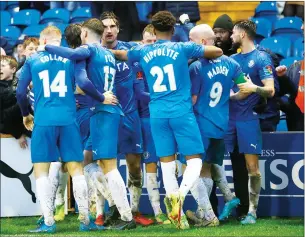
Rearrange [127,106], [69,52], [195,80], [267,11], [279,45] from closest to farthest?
[69,52] → [195,80] → [127,106] → [279,45] → [267,11]

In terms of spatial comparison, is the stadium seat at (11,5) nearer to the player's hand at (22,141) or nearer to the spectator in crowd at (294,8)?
the spectator in crowd at (294,8)

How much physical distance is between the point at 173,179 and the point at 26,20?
22.5 feet

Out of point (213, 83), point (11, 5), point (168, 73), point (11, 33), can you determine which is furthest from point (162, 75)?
point (11, 5)

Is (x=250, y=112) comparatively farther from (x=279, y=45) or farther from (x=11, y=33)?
(x=11, y=33)

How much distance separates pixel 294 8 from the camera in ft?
45.1

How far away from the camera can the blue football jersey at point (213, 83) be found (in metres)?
9.11

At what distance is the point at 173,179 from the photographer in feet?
28.8

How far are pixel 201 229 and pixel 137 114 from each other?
4.66 feet

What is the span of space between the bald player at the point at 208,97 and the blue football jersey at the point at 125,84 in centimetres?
69

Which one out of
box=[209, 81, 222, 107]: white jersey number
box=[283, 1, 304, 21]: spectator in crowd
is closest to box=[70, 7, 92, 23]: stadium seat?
box=[283, 1, 304, 21]: spectator in crowd

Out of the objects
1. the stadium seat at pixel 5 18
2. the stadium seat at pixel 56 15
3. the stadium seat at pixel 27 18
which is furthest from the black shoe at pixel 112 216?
the stadium seat at pixel 5 18

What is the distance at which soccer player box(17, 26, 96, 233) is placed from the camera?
8.76 meters

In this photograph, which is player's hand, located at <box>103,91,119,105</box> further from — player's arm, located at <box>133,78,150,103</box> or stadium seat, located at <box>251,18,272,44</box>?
stadium seat, located at <box>251,18,272,44</box>

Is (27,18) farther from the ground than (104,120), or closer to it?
farther from the ground
